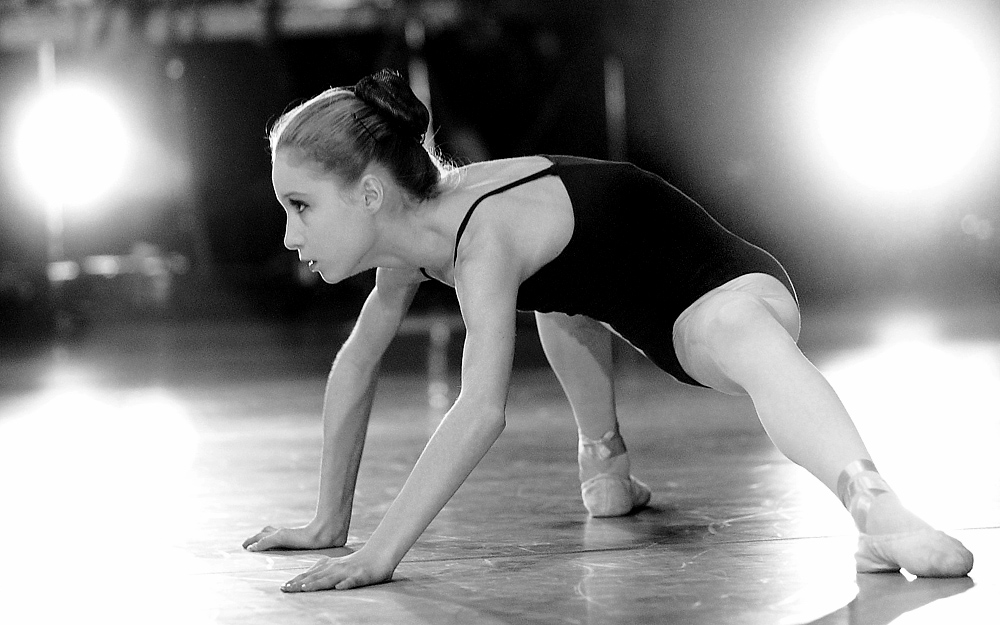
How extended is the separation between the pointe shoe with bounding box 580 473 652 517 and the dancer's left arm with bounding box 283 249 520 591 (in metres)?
0.36

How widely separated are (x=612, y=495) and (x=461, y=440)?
15.5 inches

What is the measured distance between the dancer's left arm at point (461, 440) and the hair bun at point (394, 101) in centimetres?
16

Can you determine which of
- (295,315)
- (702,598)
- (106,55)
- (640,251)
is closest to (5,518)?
(640,251)

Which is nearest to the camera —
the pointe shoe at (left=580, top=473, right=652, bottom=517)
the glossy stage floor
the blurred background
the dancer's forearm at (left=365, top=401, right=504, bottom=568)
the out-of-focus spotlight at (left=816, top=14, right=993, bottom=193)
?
the glossy stage floor

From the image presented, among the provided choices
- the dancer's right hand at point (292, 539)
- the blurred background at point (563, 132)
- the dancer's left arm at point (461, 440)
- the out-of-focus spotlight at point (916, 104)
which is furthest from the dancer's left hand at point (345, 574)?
the out-of-focus spotlight at point (916, 104)

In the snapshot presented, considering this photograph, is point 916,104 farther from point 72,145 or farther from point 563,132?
point 72,145

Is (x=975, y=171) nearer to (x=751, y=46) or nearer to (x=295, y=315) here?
(x=751, y=46)

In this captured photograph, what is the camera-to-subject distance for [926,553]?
3.87 ft

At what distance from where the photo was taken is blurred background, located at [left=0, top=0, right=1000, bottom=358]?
688 cm

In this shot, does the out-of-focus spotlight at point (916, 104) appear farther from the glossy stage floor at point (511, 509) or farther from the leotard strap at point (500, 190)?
the leotard strap at point (500, 190)

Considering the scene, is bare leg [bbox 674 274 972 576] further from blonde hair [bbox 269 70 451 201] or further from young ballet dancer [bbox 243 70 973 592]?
blonde hair [bbox 269 70 451 201]

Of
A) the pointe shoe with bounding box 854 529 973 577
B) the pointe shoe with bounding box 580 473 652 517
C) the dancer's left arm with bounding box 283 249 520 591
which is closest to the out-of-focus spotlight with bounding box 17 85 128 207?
the pointe shoe with bounding box 580 473 652 517

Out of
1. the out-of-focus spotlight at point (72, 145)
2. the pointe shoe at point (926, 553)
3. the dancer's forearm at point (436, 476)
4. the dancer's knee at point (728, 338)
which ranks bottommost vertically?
the pointe shoe at point (926, 553)

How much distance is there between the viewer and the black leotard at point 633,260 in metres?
1.47
